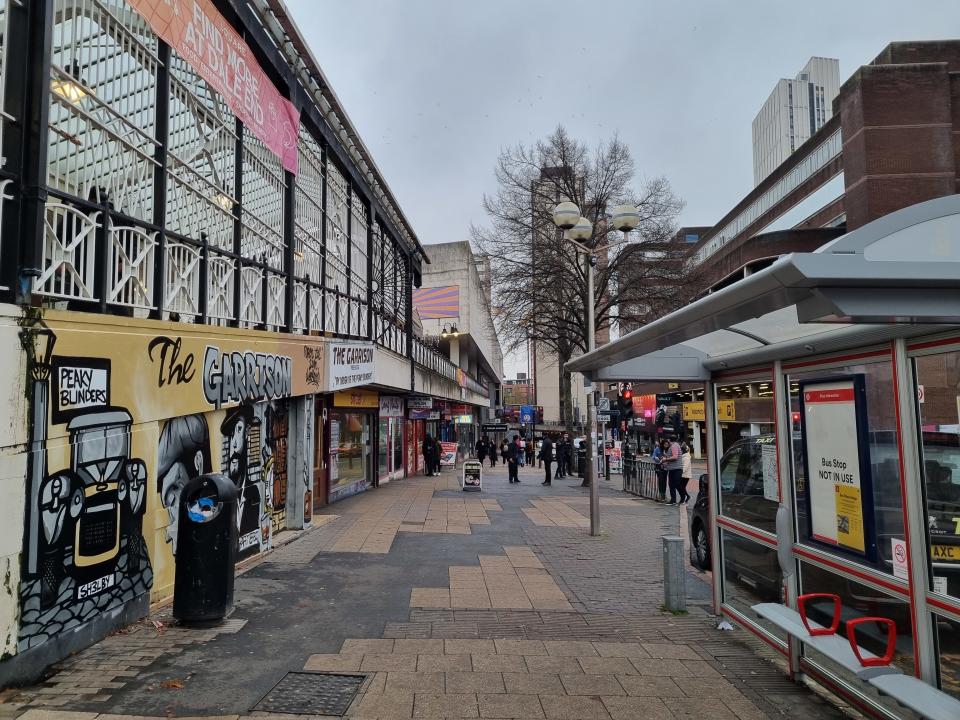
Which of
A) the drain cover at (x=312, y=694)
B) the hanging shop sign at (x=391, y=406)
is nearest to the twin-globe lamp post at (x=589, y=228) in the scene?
the drain cover at (x=312, y=694)

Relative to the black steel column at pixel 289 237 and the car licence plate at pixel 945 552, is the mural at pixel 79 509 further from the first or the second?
the car licence plate at pixel 945 552

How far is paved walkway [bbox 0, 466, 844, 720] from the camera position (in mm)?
4418

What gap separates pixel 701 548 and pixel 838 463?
4941mm

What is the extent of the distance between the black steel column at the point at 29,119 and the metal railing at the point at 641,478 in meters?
15.8

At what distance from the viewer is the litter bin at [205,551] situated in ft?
19.4

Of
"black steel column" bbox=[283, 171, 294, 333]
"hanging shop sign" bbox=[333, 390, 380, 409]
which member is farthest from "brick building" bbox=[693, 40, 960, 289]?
"black steel column" bbox=[283, 171, 294, 333]

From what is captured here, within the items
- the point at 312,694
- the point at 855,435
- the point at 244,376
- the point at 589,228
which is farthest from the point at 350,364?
the point at 855,435

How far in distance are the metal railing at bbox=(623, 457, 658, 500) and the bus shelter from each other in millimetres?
12151

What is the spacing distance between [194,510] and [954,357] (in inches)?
238

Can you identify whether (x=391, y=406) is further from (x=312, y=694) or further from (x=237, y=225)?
(x=312, y=694)

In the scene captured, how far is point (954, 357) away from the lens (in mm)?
3730

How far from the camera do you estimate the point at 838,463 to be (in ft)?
15.3

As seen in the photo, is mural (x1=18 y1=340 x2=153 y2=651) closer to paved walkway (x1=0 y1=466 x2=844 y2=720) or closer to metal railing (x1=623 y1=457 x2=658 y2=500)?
paved walkway (x1=0 y1=466 x2=844 y2=720)

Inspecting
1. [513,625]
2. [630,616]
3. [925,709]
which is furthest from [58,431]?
[925,709]
